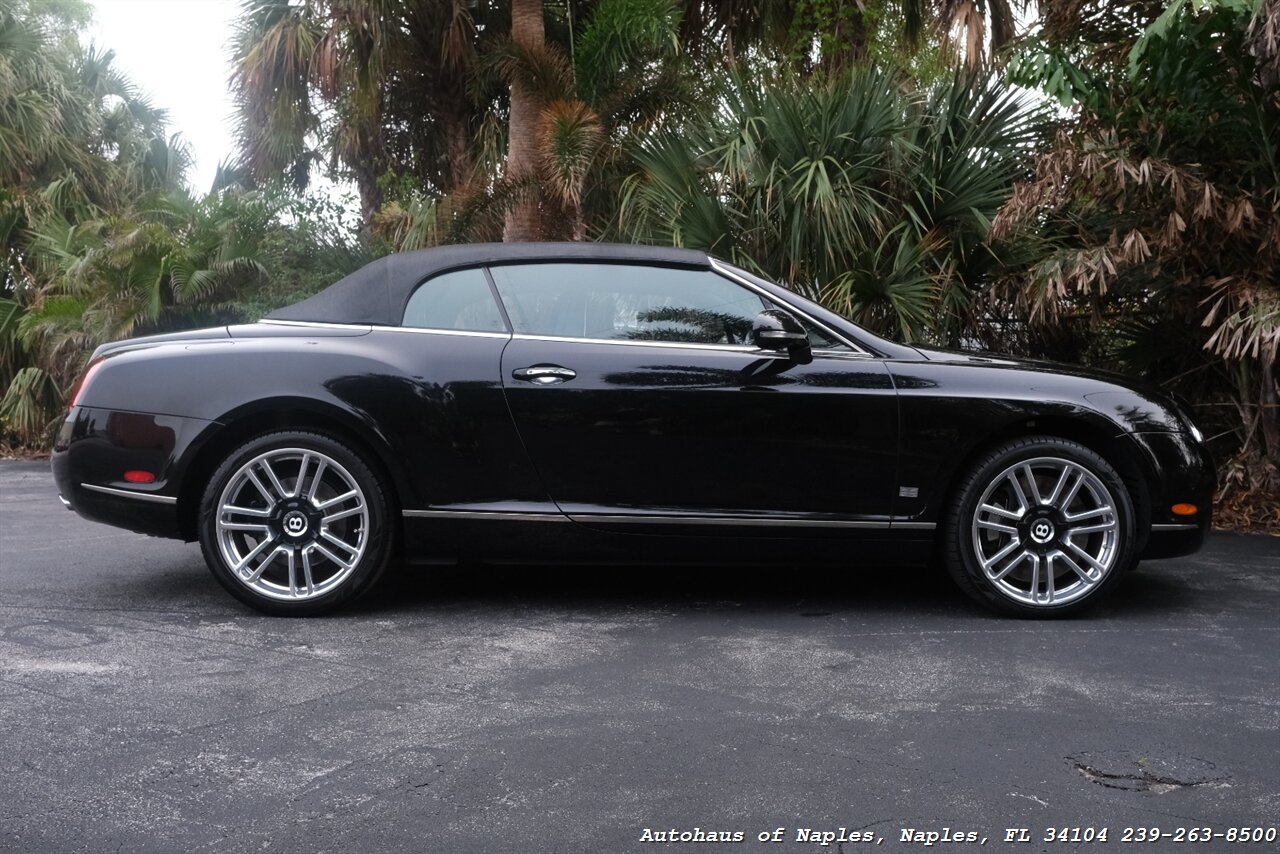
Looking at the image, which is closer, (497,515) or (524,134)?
(497,515)

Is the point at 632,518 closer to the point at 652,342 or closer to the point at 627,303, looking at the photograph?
the point at 652,342

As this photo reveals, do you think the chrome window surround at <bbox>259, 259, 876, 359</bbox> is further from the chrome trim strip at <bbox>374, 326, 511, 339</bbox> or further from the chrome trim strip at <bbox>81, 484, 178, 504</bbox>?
the chrome trim strip at <bbox>81, 484, 178, 504</bbox>

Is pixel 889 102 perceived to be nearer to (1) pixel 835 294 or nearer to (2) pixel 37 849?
(1) pixel 835 294

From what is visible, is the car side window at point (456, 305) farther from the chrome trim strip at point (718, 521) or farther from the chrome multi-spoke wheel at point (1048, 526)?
the chrome multi-spoke wheel at point (1048, 526)

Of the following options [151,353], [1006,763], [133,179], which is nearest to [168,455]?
[151,353]

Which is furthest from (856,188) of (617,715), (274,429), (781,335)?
(617,715)

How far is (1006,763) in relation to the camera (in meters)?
3.28

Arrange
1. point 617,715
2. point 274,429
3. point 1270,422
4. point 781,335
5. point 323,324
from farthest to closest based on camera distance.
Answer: point 1270,422, point 323,324, point 274,429, point 781,335, point 617,715

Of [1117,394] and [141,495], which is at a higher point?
[1117,394]

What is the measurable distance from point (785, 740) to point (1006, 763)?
23.1 inches

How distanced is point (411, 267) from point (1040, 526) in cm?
270

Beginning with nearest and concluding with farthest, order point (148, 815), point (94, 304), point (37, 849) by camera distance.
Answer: point (37, 849) → point (148, 815) → point (94, 304)

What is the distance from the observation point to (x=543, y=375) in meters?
4.82

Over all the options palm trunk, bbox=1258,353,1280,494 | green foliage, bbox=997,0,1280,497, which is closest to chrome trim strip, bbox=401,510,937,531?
green foliage, bbox=997,0,1280,497
